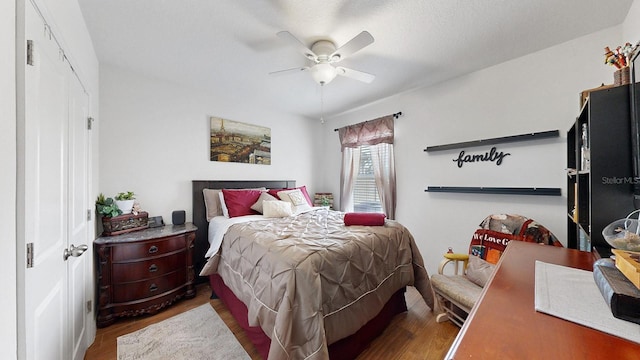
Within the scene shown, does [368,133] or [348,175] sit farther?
[348,175]

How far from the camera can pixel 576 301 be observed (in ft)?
2.30

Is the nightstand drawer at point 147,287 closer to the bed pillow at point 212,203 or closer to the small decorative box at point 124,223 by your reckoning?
the small decorative box at point 124,223

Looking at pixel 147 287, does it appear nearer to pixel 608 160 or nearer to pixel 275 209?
pixel 275 209

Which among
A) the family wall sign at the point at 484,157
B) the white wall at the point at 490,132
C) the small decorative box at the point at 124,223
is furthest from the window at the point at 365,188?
the small decorative box at the point at 124,223

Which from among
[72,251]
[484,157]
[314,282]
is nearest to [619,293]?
[314,282]

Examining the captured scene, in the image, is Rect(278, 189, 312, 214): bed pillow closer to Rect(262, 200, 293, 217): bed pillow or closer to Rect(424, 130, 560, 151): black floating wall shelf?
Rect(262, 200, 293, 217): bed pillow

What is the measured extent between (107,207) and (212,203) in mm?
981

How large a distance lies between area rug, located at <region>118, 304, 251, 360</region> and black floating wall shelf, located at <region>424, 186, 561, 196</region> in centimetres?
258

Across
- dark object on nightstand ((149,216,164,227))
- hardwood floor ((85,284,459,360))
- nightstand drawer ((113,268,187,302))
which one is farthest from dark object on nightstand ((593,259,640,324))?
dark object on nightstand ((149,216,164,227))

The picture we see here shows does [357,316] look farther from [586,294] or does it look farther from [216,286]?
[216,286]

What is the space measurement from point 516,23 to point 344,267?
89.5 inches

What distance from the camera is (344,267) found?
157 cm

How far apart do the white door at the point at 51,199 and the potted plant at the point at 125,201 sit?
2.41 ft

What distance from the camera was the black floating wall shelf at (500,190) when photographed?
2.07 meters
